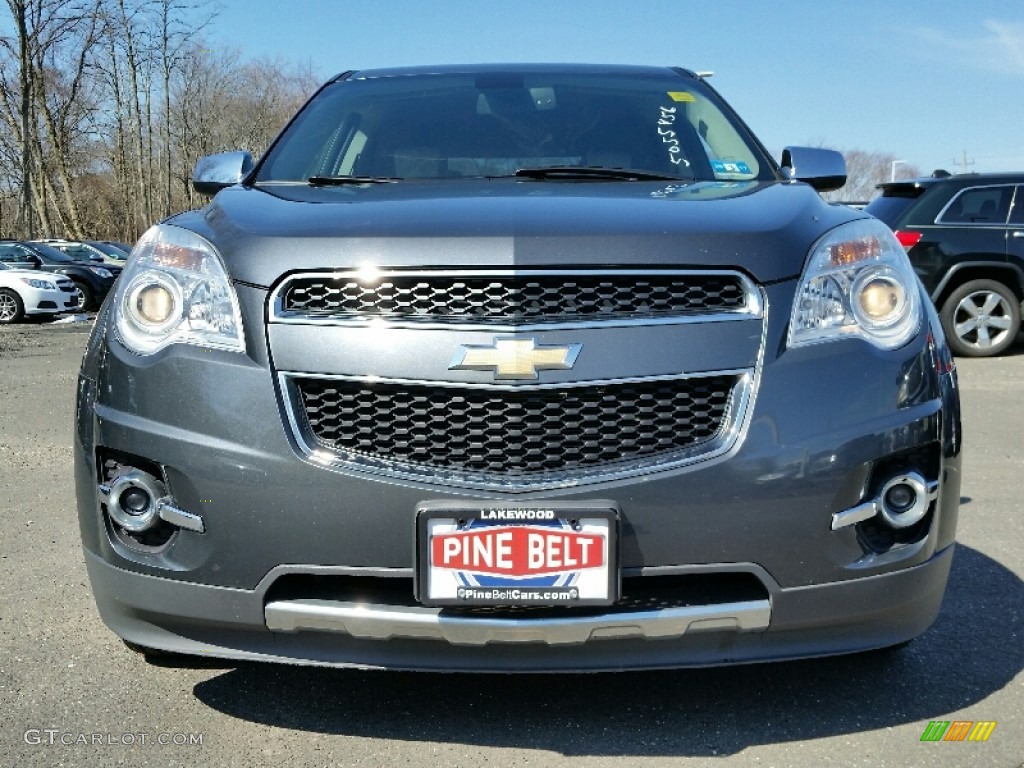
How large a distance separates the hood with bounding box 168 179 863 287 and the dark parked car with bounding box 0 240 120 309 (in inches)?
678

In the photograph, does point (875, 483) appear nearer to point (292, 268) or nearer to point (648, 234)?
point (648, 234)

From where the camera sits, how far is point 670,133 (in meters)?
3.61

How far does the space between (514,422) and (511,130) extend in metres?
1.64

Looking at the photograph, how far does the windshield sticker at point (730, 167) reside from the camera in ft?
10.9

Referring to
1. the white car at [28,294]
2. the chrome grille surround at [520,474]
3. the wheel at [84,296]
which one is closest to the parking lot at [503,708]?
the chrome grille surround at [520,474]

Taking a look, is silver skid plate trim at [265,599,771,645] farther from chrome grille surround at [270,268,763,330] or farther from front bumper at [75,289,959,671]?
chrome grille surround at [270,268,763,330]

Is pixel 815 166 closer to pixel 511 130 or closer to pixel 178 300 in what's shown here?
pixel 511 130

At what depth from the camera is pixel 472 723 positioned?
2.53m

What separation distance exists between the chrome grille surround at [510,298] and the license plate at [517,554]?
38cm

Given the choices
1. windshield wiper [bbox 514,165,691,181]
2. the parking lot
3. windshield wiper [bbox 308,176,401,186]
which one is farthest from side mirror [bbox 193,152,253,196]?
the parking lot

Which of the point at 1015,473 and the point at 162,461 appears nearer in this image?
the point at 162,461

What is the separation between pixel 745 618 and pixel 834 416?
0.45 meters

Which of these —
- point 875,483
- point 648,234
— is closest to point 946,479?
point 875,483

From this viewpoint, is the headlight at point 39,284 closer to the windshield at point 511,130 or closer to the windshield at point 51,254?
the windshield at point 51,254
